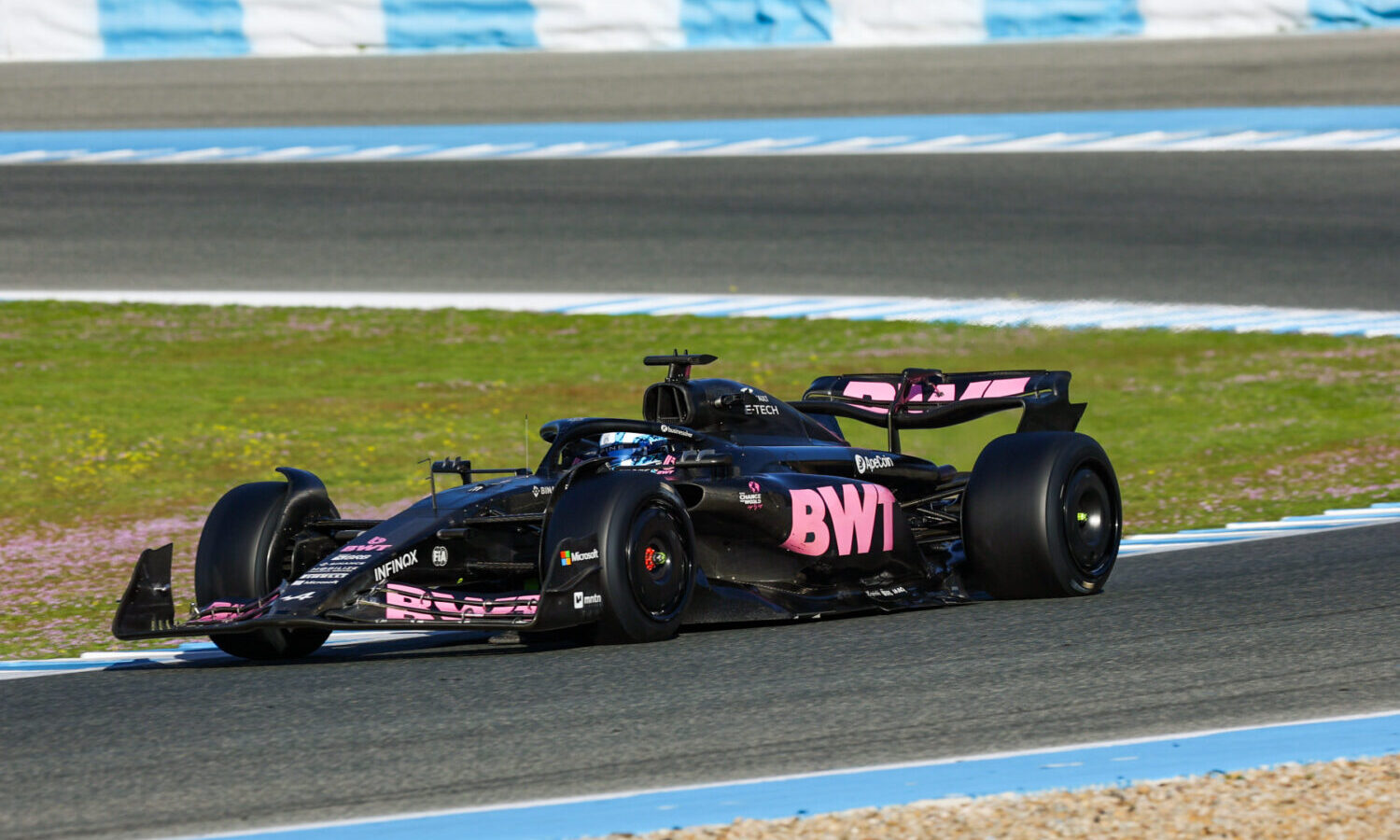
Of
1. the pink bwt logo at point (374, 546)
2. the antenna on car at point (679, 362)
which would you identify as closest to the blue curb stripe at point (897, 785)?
the pink bwt logo at point (374, 546)

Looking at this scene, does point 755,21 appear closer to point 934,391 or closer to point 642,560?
point 934,391

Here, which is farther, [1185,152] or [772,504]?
[1185,152]

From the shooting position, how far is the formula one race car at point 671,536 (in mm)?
6027

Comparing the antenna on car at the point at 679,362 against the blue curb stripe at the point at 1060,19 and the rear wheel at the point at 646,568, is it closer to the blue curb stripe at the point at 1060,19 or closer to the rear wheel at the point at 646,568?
the rear wheel at the point at 646,568

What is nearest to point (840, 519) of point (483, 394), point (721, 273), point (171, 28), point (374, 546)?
point (374, 546)

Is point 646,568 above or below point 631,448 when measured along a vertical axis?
below

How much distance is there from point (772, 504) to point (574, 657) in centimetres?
109

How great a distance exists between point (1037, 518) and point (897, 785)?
296 cm

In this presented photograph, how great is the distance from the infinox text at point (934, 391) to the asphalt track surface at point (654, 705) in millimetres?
1430

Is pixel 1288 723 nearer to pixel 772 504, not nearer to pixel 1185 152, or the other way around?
pixel 772 504

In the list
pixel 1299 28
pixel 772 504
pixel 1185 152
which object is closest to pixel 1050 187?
pixel 1185 152

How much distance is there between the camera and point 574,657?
604 centimetres

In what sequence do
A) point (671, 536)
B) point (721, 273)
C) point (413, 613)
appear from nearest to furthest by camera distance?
point (413, 613), point (671, 536), point (721, 273)

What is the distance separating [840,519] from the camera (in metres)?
6.97
